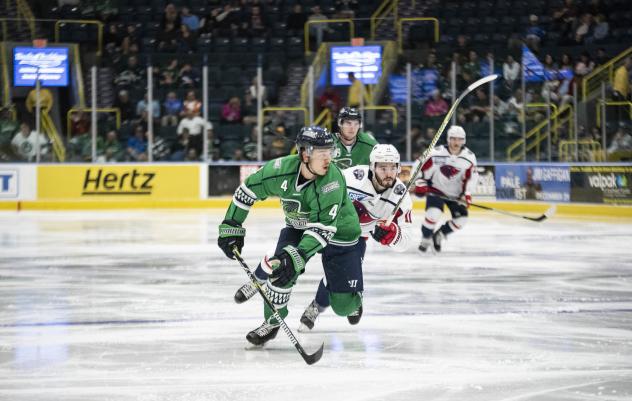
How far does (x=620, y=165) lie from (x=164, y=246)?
672cm

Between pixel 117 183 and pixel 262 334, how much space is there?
12816 mm

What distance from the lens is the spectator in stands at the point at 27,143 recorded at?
16.7m

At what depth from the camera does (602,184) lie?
15.1 meters

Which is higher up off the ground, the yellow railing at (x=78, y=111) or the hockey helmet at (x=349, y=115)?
the hockey helmet at (x=349, y=115)

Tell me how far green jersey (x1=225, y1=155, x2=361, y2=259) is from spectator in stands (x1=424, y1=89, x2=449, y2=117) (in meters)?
11.6

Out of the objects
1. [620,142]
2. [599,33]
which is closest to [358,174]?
[620,142]

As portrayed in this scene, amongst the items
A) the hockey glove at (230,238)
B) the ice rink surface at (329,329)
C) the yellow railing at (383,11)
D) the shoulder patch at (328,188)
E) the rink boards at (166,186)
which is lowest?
the rink boards at (166,186)

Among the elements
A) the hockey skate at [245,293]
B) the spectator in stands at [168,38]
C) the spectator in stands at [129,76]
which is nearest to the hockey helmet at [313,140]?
the hockey skate at [245,293]

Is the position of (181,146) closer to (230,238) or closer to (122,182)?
(122,182)

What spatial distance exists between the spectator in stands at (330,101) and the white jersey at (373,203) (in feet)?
35.9

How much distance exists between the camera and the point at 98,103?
17469mm

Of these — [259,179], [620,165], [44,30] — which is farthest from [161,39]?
[259,179]

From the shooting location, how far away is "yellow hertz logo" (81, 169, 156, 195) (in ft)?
57.9

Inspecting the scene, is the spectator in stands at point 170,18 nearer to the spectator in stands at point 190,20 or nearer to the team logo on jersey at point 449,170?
the spectator in stands at point 190,20
